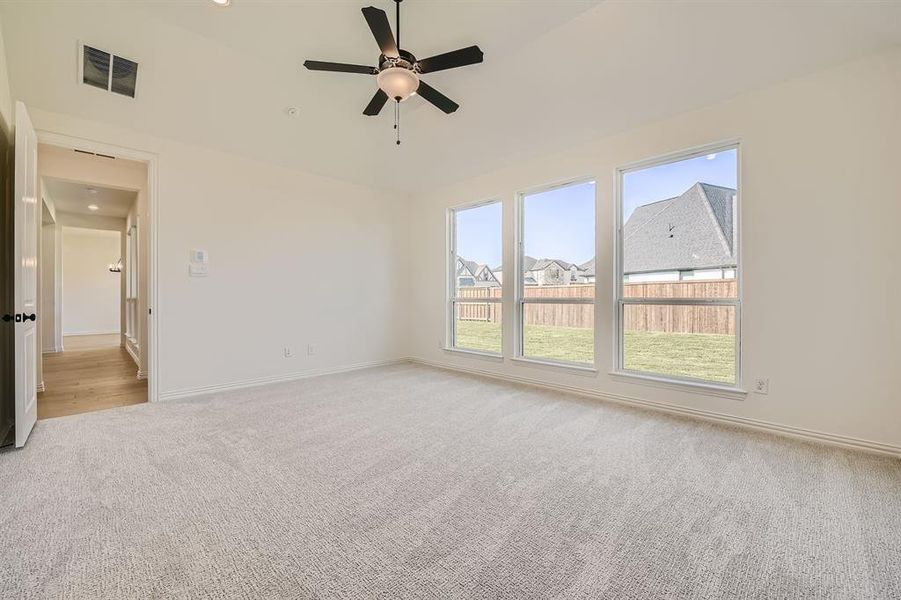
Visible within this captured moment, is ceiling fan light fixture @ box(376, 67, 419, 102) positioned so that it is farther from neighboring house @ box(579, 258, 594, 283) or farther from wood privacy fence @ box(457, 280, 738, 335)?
wood privacy fence @ box(457, 280, 738, 335)

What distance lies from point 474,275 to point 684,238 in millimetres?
2691

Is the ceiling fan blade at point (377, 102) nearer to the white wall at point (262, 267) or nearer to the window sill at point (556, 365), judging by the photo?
the white wall at point (262, 267)

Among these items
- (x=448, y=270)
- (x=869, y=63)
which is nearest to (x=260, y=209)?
(x=448, y=270)

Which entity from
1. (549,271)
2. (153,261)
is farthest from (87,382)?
(549,271)

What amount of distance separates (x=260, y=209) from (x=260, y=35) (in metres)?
2.17

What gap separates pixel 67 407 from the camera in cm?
362

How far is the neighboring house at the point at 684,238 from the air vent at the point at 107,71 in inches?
186

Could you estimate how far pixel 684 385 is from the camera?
3367mm

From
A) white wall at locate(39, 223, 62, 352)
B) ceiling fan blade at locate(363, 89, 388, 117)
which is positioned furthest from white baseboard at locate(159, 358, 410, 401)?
white wall at locate(39, 223, 62, 352)

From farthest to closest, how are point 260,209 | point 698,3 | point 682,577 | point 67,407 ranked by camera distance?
A: point 260,209
point 67,407
point 698,3
point 682,577

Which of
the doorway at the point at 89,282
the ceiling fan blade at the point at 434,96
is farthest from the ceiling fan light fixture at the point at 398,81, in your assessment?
the doorway at the point at 89,282

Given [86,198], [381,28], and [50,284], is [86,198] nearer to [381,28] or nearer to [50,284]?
[50,284]

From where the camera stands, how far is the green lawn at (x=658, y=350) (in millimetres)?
3297

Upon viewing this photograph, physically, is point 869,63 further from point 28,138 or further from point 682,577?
point 28,138
